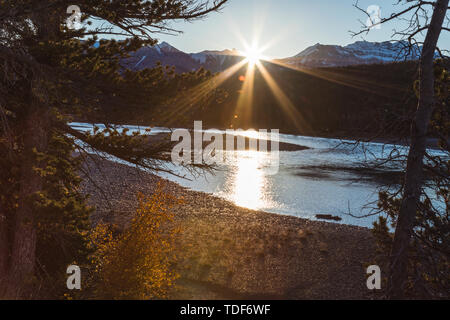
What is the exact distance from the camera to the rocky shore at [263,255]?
8.62 metres

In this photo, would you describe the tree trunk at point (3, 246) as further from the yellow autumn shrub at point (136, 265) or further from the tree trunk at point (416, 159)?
the tree trunk at point (416, 159)

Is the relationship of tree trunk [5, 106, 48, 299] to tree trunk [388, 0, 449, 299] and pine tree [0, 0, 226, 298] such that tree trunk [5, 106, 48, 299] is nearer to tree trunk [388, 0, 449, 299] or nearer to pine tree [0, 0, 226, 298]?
pine tree [0, 0, 226, 298]

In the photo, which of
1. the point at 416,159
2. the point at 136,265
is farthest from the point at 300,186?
the point at 136,265

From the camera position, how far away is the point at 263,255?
10797 millimetres

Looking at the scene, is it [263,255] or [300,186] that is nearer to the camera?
[263,255]

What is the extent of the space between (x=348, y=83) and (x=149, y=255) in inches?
4816

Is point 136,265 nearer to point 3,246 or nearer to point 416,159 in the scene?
point 3,246

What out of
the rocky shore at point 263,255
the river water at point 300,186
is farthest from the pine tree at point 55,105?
the river water at point 300,186

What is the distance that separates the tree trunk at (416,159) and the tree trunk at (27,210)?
6.27 meters

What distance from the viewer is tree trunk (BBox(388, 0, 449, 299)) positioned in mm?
5758

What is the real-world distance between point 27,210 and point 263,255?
6.97 m

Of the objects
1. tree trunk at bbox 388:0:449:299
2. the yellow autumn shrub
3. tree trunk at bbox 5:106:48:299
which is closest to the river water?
the yellow autumn shrub

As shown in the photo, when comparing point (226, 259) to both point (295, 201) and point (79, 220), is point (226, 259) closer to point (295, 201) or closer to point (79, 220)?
point (79, 220)

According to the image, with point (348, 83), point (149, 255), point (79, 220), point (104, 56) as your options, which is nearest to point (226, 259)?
point (149, 255)
